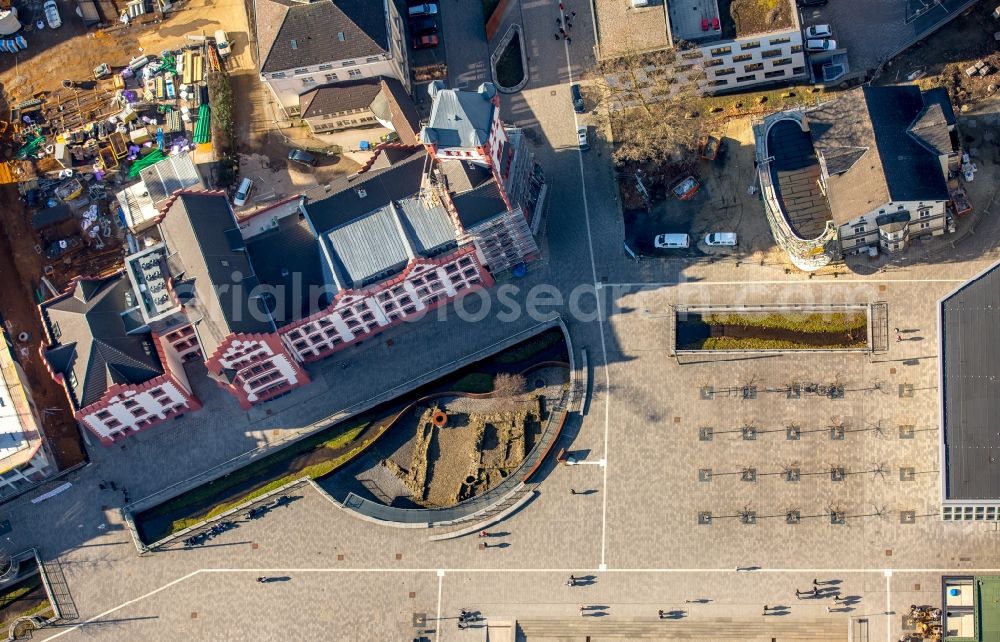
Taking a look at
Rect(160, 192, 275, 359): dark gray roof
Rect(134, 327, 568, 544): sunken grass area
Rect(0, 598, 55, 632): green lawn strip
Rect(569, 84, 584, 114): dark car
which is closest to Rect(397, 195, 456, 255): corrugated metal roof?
Rect(134, 327, 568, 544): sunken grass area

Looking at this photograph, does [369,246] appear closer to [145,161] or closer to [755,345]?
[145,161]

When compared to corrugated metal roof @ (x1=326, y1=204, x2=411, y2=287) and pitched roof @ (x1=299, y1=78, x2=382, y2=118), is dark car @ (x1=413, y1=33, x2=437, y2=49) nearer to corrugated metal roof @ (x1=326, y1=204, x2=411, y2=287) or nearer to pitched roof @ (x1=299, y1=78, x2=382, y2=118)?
pitched roof @ (x1=299, y1=78, x2=382, y2=118)

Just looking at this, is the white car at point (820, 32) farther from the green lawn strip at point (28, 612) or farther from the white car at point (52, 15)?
the green lawn strip at point (28, 612)

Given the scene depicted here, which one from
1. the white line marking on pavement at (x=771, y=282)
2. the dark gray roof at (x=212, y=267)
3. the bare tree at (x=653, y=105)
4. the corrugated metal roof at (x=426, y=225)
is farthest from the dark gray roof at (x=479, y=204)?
the dark gray roof at (x=212, y=267)

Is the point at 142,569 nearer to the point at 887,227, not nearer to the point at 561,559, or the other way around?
the point at 561,559

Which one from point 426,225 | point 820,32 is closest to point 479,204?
point 426,225

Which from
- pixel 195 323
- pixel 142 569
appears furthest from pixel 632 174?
pixel 142 569
